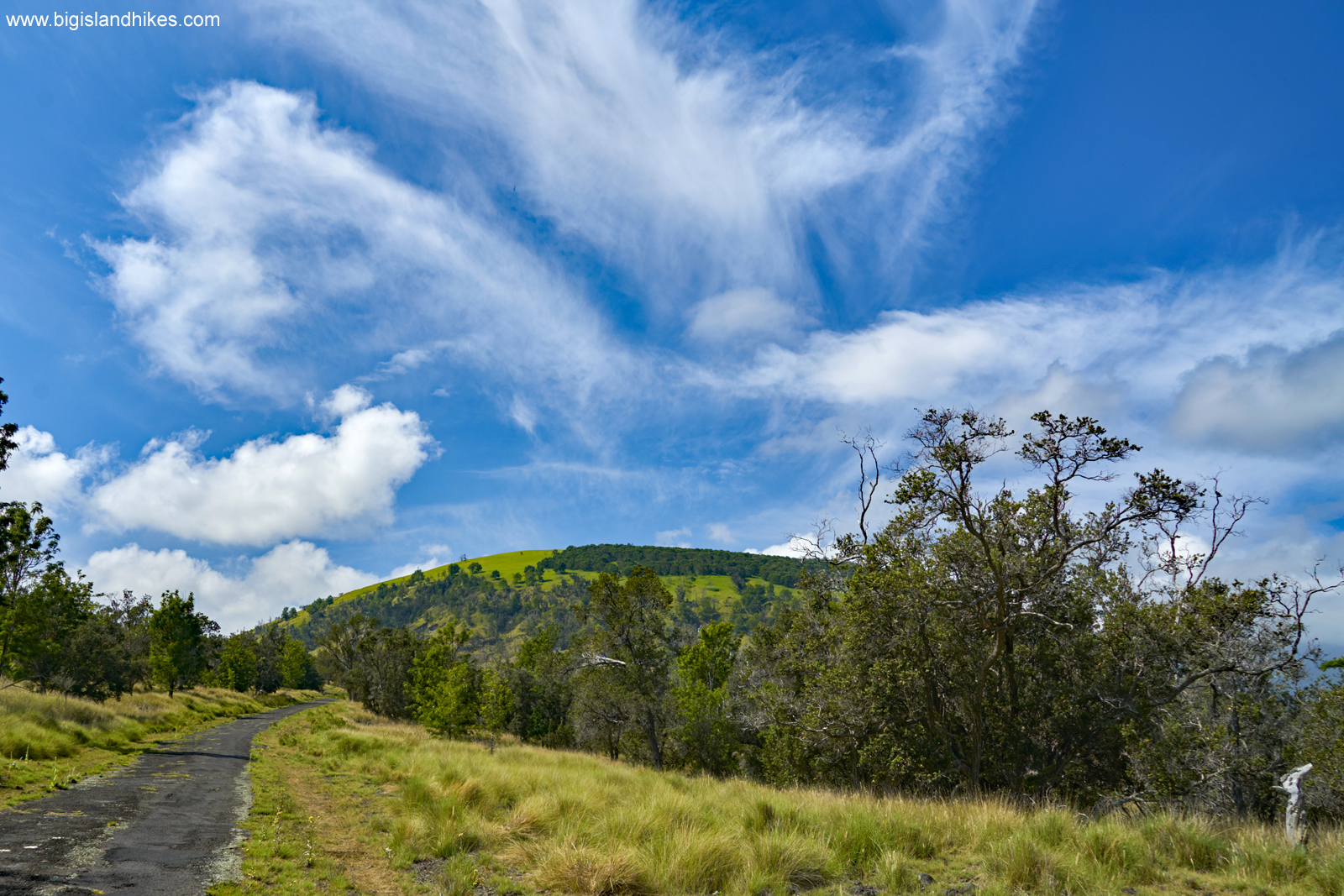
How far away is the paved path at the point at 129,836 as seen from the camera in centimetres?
787

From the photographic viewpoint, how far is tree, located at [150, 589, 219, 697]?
48.2 m

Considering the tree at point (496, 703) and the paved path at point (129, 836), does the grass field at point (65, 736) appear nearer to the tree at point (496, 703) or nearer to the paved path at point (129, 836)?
the paved path at point (129, 836)

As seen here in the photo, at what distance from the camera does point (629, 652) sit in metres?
32.1

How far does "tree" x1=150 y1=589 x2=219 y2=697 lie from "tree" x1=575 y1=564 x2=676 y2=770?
3698 cm

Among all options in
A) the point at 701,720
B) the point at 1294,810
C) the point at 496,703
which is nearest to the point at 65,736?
the point at 496,703

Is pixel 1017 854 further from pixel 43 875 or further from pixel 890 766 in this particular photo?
pixel 43 875

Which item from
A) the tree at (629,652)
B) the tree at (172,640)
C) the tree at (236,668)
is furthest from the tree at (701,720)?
the tree at (236,668)

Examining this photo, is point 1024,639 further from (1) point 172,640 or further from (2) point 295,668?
(2) point 295,668

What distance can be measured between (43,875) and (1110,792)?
62.8ft

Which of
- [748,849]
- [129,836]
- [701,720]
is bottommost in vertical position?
[701,720]

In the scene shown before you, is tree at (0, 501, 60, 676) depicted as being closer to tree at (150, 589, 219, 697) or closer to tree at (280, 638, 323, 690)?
tree at (150, 589, 219, 697)

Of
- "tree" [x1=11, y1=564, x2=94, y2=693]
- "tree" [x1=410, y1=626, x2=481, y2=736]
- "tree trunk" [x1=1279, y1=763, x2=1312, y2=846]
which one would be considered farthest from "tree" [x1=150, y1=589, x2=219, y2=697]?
"tree trunk" [x1=1279, y1=763, x2=1312, y2=846]

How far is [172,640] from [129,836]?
2012 inches

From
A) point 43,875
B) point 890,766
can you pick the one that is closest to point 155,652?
point 43,875
